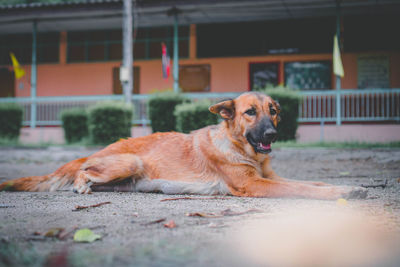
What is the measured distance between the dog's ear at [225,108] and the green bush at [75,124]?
9.42 meters

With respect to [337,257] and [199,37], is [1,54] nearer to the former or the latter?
[199,37]

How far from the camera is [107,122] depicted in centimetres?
1047

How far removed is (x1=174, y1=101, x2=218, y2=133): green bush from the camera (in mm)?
9250

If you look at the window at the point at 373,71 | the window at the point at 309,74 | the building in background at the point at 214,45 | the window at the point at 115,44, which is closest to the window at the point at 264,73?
the building in background at the point at 214,45

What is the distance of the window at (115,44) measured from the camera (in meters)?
16.7

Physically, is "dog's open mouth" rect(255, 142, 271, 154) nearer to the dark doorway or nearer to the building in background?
the building in background

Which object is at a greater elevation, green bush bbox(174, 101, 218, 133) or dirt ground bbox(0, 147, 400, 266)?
green bush bbox(174, 101, 218, 133)

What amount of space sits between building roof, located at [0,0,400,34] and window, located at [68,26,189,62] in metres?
0.64

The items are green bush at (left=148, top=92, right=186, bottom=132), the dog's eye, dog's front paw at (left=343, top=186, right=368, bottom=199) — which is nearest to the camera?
dog's front paw at (left=343, top=186, right=368, bottom=199)

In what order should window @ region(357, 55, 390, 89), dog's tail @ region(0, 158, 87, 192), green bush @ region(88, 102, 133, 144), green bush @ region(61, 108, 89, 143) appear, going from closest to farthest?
dog's tail @ region(0, 158, 87, 192) < green bush @ region(88, 102, 133, 144) < green bush @ region(61, 108, 89, 143) < window @ region(357, 55, 390, 89)

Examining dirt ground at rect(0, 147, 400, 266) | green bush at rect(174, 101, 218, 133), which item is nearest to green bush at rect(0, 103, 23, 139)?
green bush at rect(174, 101, 218, 133)

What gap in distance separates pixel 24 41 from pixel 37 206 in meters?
17.0

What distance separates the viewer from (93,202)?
3.34m

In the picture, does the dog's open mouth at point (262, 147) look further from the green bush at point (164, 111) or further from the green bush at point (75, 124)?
the green bush at point (75, 124)
